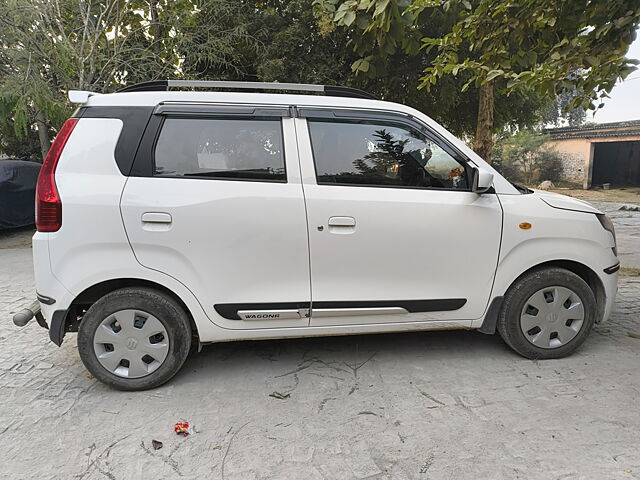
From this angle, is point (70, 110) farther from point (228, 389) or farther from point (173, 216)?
point (228, 389)

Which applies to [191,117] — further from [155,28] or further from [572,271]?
[155,28]

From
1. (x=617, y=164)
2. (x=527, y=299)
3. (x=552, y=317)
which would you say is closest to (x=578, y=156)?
(x=617, y=164)

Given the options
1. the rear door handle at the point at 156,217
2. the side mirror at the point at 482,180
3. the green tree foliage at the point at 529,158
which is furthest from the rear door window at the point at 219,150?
the green tree foliage at the point at 529,158

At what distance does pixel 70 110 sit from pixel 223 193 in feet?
20.3

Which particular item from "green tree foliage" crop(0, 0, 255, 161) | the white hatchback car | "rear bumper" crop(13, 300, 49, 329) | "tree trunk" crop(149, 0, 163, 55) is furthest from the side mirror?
"tree trunk" crop(149, 0, 163, 55)

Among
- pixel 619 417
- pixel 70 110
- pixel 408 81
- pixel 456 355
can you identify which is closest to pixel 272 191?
pixel 456 355

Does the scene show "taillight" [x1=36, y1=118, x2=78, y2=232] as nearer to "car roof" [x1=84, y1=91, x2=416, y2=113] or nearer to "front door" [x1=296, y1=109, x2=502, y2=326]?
"car roof" [x1=84, y1=91, x2=416, y2=113]

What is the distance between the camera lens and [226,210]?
9.18 ft

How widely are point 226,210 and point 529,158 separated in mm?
27481

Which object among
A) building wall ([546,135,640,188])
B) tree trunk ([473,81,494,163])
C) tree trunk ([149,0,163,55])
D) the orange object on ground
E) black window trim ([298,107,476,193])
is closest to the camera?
the orange object on ground

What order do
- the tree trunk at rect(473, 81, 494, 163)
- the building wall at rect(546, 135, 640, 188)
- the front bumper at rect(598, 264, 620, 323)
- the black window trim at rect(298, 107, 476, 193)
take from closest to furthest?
the black window trim at rect(298, 107, 476, 193) < the front bumper at rect(598, 264, 620, 323) < the tree trunk at rect(473, 81, 494, 163) < the building wall at rect(546, 135, 640, 188)

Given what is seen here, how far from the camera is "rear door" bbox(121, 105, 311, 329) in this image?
9.07 ft

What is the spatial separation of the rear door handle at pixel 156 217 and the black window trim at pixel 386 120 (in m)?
1.00

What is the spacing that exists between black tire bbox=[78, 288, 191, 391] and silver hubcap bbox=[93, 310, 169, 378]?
3 cm
